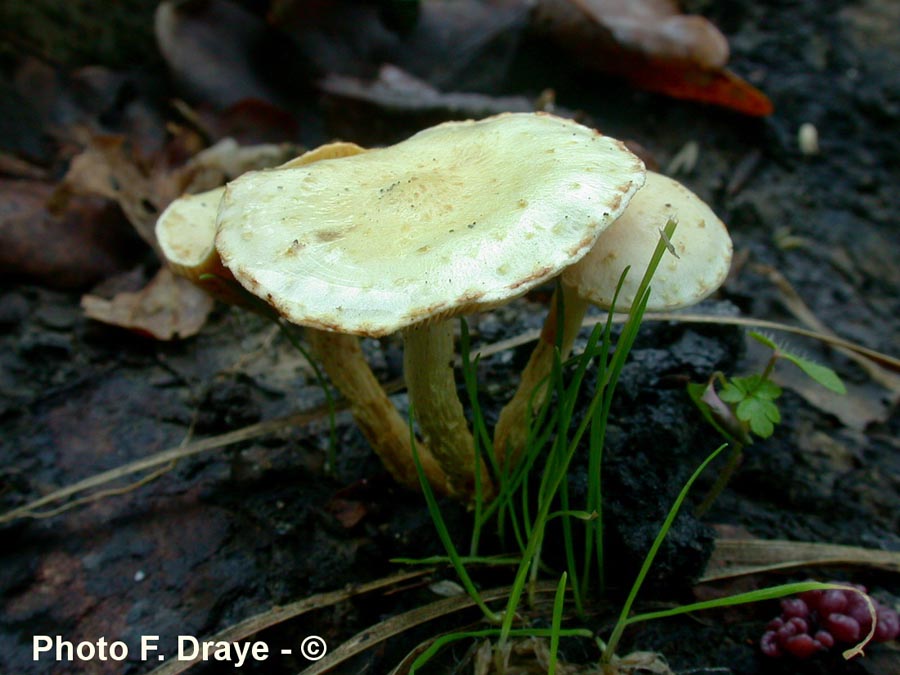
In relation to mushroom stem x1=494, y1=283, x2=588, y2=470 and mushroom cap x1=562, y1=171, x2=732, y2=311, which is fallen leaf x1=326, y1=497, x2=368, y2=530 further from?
mushroom cap x1=562, y1=171, x2=732, y2=311

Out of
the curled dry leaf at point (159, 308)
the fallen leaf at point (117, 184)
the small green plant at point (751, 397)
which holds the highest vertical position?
the small green plant at point (751, 397)

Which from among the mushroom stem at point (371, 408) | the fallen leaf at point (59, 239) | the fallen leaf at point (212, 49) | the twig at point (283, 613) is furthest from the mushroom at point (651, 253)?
the fallen leaf at point (212, 49)

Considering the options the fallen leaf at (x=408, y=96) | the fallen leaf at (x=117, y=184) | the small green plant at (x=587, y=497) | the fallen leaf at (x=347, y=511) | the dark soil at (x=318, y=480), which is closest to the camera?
the small green plant at (x=587, y=497)

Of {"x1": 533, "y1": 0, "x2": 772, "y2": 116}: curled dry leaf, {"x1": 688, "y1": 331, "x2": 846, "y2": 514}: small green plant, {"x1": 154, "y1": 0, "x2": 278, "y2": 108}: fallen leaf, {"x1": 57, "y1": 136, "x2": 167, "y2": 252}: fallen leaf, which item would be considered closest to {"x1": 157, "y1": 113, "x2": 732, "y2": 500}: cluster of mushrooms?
{"x1": 688, "y1": 331, "x2": 846, "y2": 514}: small green plant

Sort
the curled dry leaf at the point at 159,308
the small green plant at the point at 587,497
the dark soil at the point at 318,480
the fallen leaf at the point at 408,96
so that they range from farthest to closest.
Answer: the fallen leaf at the point at 408,96, the curled dry leaf at the point at 159,308, the dark soil at the point at 318,480, the small green plant at the point at 587,497

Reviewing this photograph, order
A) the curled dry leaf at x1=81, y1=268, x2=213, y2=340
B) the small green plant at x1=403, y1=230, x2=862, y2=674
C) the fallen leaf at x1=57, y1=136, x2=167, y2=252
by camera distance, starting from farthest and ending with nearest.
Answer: the fallen leaf at x1=57, y1=136, x2=167, y2=252 → the curled dry leaf at x1=81, y1=268, x2=213, y2=340 → the small green plant at x1=403, y1=230, x2=862, y2=674

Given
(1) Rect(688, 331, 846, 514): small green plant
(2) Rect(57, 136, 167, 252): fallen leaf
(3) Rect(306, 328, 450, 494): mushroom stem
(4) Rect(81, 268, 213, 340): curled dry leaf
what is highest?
(1) Rect(688, 331, 846, 514): small green plant

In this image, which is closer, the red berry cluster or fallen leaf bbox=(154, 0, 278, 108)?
the red berry cluster

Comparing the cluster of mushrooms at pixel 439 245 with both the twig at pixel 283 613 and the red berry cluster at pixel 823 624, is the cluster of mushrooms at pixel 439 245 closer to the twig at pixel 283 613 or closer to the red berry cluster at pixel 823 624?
the twig at pixel 283 613
